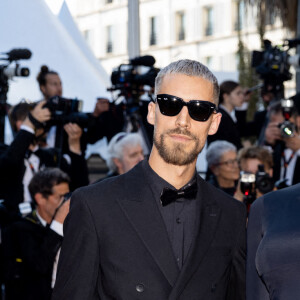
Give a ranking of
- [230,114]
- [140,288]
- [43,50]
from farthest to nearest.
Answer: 1. [230,114]
2. [43,50]
3. [140,288]

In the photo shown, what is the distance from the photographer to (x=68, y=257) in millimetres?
2451

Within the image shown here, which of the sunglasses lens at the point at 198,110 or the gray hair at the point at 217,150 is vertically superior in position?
the sunglasses lens at the point at 198,110

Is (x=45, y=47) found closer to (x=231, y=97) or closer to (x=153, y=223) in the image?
(x=231, y=97)

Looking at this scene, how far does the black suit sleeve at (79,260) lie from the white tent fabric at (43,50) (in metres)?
2.51

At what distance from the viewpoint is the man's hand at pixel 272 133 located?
577 cm

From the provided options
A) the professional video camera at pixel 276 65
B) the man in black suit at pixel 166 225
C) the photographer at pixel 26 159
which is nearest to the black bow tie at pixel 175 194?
the man in black suit at pixel 166 225

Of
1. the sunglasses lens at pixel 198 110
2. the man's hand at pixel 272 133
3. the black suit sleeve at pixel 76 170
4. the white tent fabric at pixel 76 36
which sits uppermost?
the white tent fabric at pixel 76 36

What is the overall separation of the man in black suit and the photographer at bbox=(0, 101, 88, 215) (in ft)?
7.79

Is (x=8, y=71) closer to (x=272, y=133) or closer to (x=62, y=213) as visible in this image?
(x=62, y=213)

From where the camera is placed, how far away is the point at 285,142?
18.5 ft

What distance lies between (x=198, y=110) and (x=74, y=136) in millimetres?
3326

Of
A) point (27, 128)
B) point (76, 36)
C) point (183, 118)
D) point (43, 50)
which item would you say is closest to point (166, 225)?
point (183, 118)

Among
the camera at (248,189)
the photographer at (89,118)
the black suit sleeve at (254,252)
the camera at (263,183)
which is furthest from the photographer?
the photographer at (89,118)

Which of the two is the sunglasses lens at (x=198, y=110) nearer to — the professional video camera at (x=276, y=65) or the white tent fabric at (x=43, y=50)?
the white tent fabric at (x=43, y=50)
